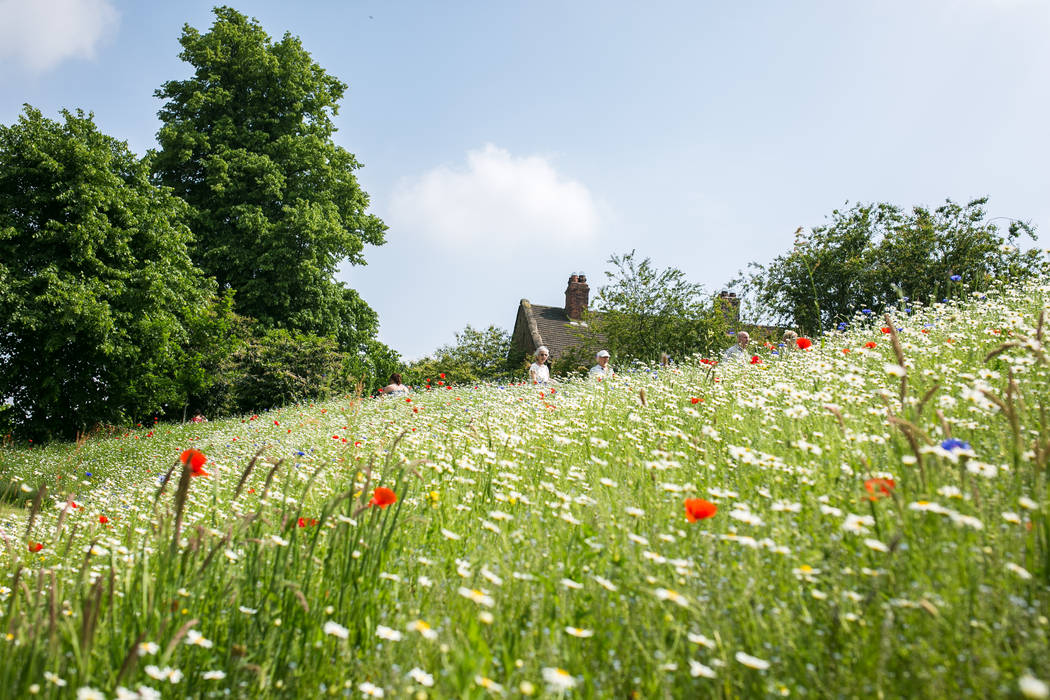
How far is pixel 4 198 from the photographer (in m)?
15.9

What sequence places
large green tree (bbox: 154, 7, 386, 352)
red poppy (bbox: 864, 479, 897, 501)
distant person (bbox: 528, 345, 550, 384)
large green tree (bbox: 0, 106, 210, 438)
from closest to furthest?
red poppy (bbox: 864, 479, 897, 501)
distant person (bbox: 528, 345, 550, 384)
large green tree (bbox: 0, 106, 210, 438)
large green tree (bbox: 154, 7, 386, 352)

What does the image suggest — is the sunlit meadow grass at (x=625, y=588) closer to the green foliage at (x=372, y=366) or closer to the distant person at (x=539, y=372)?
the distant person at (x=539, y=372)

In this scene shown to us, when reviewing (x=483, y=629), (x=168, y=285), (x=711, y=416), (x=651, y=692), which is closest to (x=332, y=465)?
(x=711, y=416)

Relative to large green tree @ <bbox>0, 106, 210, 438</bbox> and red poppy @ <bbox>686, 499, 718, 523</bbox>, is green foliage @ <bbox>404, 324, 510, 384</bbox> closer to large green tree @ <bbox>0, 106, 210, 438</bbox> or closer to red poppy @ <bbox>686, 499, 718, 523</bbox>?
large green tree @ <bbox>0, 106, 210, 438</bbox>

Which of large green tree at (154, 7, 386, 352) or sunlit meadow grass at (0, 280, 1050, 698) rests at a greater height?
large green tree at (154, 7, 386, 352)

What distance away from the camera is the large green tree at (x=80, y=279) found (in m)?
15.2

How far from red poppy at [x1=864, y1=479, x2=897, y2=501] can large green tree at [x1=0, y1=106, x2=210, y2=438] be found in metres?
17.6

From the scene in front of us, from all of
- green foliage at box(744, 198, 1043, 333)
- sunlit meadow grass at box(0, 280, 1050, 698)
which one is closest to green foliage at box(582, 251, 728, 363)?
green foliage at box(744, 198, 1043, 333)

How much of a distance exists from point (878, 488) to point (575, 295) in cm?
3322

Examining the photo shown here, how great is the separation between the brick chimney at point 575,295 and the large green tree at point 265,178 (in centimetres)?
1290

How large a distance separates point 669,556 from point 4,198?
66.9 ft

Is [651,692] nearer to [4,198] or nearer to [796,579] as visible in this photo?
[796,579]

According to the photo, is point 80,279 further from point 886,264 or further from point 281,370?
point 886,264

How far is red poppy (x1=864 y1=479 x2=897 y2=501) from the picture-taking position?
6.49ft
